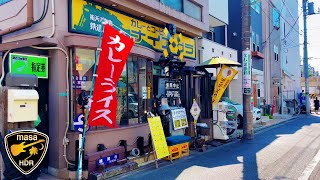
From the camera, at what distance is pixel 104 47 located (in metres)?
6.12

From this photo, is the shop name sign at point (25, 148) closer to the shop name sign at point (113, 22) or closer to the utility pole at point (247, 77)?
the shop name sign at point (113, 22)

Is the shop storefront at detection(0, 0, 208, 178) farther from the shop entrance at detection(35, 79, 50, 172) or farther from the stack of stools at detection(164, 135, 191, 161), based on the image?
the stack of stools at detection(164, 135, 191, 161)

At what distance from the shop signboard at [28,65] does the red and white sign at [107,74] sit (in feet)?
5.32

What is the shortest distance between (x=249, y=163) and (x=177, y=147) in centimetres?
205

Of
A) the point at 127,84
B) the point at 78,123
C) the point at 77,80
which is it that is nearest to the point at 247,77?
the point at 127,84

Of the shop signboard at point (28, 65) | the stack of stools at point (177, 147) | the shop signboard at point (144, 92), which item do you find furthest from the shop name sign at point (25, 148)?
the shop signboard at point (144, 92)

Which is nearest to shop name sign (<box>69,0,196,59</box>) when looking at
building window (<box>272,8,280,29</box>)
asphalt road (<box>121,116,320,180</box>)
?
asphalt road (<box>121,116,320,180</box>)

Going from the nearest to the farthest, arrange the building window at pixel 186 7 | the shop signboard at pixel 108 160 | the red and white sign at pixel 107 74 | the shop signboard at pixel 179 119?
the red and white sign at pixel 107 74 < the shop signboard at pixel 108 160 < the shop signboard at pixel 179 119 < the building window at pixel 186 7

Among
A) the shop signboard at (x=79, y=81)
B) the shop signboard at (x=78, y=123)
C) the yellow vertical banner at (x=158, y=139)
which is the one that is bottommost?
the yellow vertical banner at (x=158, y=139)

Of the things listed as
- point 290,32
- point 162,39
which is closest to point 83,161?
point 162,39

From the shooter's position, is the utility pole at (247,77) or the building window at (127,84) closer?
the building window at (127,84)

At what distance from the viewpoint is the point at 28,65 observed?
261 inches

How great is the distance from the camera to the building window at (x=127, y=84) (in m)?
7.21

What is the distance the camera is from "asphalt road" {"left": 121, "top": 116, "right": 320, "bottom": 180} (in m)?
6.83
